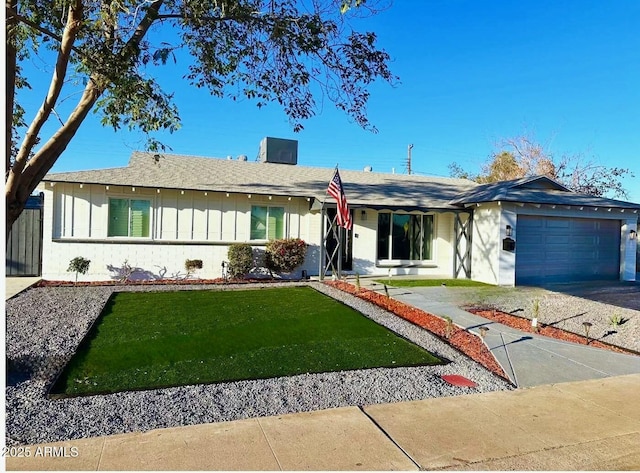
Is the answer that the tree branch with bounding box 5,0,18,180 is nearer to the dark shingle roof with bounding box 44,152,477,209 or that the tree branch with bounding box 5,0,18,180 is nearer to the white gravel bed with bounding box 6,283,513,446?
the white gravel bed with bounding box 6,283,513,446

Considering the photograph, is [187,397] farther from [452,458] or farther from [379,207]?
[379,207]

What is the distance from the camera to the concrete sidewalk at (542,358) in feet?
17.5

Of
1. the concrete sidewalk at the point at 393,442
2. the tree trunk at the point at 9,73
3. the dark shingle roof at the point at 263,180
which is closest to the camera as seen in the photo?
the concrete sidewalk at the point at 393,442

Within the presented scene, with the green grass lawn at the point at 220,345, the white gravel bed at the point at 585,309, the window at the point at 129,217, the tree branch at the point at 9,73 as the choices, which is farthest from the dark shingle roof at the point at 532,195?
the tree branch at the point at 9,73

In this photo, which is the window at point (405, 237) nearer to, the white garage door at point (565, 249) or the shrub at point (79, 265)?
the white garage door at point (565, 249)

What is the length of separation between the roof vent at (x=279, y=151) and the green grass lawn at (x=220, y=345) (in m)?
11.2

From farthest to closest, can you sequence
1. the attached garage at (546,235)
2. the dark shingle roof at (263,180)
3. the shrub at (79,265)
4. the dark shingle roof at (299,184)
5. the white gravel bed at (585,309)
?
the attached garage at (546,235), the dark shingle roof at (299,184), the dark shingle roof at (263,180), the shrub at (79,265), the white gravel bed at (585,309)

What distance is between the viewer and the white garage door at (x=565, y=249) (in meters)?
14.0

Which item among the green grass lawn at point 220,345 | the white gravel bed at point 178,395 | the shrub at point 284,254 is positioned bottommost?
the white gravel bed at point 178,395

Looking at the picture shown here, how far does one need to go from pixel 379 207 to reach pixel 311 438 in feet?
36.0

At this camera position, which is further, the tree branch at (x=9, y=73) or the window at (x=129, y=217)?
the window at (x=129, y=217)

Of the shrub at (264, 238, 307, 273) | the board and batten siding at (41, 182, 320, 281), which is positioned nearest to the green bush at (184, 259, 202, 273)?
the board and batten siding at (41, 182, 320, 281)

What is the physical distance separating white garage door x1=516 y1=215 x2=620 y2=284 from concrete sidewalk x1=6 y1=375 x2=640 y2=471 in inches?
409

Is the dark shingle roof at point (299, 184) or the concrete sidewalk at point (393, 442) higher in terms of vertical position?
the dark shingle roof at point (299, 184)
